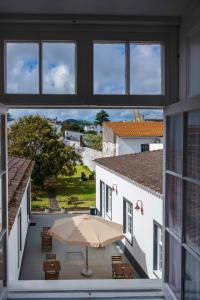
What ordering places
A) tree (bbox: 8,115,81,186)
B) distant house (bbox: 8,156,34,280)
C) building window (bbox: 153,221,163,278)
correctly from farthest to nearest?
tree (bbox: 8,115,81,186) → building window (bbox: 153,221,163,278) → distant house (bbox: 8,156,34,280)

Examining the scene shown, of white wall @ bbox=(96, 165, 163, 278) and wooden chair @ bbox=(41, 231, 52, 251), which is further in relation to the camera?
wooden chair @ bbox=(41, 231, 52, 251)

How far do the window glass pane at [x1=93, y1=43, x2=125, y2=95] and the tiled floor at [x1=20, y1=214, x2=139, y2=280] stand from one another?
7437mm

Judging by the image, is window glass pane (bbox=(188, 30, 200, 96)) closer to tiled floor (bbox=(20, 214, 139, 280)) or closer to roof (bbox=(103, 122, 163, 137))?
tiled floor (bbox=(20, 214, 139, 280))

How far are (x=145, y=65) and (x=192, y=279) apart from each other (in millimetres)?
1353

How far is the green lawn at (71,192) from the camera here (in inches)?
808

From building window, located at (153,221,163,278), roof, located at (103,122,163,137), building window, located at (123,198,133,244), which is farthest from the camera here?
roof, located at (103,122,163,137)

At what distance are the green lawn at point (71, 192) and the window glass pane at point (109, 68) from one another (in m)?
17.4

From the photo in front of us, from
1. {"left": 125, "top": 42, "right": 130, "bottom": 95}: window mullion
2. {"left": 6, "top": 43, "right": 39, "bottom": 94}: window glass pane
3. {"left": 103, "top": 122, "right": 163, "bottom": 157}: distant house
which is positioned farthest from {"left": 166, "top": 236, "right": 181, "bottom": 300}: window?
{"left": 103, "top": 122, "right": 163, "bottom": 157}: distant house

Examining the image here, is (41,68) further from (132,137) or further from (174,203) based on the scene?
(132,137)

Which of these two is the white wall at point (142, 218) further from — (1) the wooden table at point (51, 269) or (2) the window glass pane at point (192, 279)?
(2) the window glass pane at point (192, 279)

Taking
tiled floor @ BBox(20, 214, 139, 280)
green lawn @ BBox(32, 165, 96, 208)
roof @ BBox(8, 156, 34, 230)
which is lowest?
tiled floor @ BBox(20, 214, 139, 280)

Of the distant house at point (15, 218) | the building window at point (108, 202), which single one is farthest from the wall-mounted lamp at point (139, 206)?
the building window at point (108, 202)

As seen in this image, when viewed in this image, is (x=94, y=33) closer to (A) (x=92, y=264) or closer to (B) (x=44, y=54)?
(B) (x=44, y=54)

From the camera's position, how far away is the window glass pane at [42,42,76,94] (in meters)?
2.45
